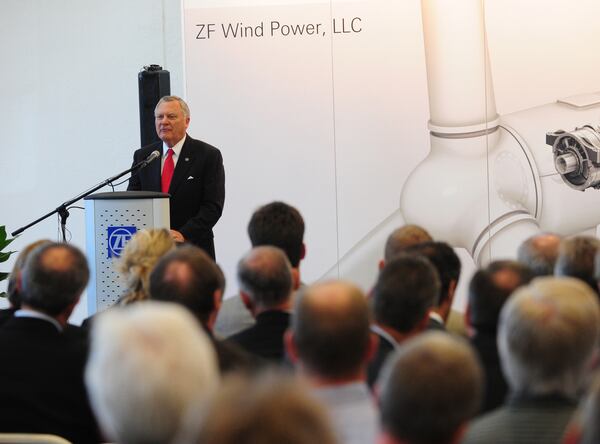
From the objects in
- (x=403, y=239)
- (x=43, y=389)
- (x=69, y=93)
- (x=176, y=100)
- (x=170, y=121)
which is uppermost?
(x=69, y=93)

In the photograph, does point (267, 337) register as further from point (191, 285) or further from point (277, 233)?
point (277, 233)

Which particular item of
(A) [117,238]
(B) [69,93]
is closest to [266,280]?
(A) [117,238]

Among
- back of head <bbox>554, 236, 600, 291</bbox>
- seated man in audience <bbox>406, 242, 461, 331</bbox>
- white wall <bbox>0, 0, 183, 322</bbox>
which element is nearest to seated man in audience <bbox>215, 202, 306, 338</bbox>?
seated man in audience <bbox>406, 242, 461, 331</bbox>

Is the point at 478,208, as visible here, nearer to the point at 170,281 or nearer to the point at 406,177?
the point at 406,177

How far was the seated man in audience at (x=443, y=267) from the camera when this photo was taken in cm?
377

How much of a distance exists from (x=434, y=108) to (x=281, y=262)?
367 centimetres

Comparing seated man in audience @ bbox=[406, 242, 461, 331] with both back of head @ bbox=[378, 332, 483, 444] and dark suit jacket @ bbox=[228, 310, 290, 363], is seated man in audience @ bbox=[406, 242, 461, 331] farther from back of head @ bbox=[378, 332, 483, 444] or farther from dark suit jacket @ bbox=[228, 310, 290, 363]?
back of head @ bbox=[378, 332, 483, 444]

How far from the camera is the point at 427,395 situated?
1.73 metres

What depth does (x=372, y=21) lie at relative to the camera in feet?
22.8

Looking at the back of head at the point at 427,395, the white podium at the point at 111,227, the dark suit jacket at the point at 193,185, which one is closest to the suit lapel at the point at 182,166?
the dark suit jacket at the point at 193,185

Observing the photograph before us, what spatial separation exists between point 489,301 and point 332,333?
35.8 inches

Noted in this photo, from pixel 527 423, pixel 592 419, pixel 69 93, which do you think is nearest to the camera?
pixel 592 419

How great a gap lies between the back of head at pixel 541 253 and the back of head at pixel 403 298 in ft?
3.21

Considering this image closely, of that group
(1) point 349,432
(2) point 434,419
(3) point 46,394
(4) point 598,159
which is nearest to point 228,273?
(4) point 598,159
